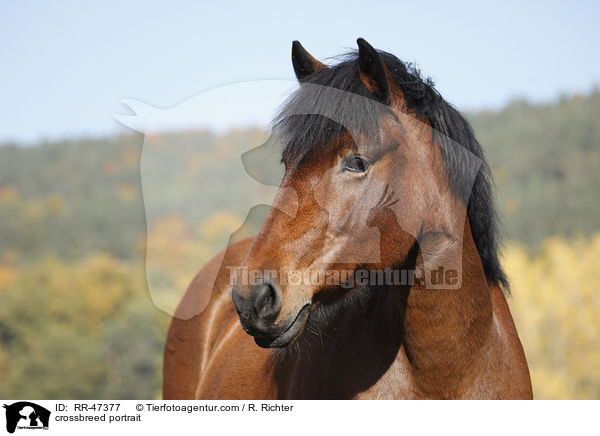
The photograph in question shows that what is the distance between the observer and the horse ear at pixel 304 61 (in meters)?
2.68

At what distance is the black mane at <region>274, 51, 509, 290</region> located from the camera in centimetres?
229

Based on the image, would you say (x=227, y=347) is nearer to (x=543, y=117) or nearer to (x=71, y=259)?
(x=71, y=259)

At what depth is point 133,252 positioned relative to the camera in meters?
67.8

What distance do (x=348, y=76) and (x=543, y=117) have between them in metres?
80.6

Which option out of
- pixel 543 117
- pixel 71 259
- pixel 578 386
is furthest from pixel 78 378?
pixel 543 117

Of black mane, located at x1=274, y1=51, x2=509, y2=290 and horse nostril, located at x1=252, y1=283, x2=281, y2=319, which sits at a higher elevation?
black mane, located at x1=274, y1=51, x2=509, y2=290

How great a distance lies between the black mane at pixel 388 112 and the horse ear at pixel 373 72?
0.04 meters

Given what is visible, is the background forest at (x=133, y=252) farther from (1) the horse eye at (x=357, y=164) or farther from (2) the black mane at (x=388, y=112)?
(1) the horse eye at (x=357, y=164)

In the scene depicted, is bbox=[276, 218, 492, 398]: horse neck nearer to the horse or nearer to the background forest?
the horse

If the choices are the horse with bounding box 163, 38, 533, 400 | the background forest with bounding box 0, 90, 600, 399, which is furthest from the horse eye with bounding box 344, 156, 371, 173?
the background forest with bounding box 0, 90, 600, 399
